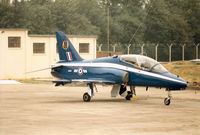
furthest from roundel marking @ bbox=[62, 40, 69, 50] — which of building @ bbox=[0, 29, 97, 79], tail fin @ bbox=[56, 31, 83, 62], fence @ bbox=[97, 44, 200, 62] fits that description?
fence @ bbox=[97, 44, 200, 62]

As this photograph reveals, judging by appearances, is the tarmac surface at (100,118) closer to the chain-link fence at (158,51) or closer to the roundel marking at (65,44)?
the roundel marking at (65,44)

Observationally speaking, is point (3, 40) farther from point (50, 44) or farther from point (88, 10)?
point (88, 10)

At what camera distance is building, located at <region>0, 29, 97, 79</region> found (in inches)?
1834

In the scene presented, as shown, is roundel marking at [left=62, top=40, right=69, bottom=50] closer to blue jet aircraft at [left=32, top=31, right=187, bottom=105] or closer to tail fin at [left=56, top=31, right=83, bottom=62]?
tail fin at [left=56, top=31, right=83, bottom=62]

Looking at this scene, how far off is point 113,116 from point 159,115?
1730mm

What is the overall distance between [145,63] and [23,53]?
2704 centimetres

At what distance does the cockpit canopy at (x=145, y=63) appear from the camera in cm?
2231

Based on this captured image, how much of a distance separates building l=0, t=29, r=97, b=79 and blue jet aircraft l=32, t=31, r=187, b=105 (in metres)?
21.7

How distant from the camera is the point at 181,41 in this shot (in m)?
81.0

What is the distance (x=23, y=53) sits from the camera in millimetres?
47875

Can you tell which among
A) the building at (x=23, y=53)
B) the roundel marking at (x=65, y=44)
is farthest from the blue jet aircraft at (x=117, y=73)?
the building at (x=23, y=53)

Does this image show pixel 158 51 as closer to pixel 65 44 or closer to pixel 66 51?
pixel 65 44

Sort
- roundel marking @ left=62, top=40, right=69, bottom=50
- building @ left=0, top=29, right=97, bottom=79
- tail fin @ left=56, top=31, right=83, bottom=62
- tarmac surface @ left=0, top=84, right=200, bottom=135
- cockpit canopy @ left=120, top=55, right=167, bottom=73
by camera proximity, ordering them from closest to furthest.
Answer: tarmac surface @ left=0, top=84, right=200, bottom=135 < cockpit canopy @ left=120, top=55, right=167, bottom=73 < tail fin @ left=56, top=31, right=83, bottom=62 < roundel marking @ left=62, top=40, right=69, bottom=50 < building @ left=0, top=29, right=97, bottom=79

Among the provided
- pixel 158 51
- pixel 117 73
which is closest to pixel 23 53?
pixel 158 51
